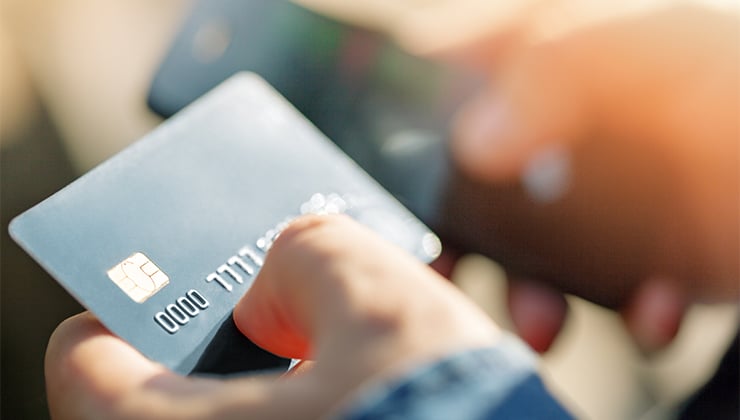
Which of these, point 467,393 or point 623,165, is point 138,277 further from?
point 623,165

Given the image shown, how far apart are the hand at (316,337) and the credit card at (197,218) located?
1.3 inches

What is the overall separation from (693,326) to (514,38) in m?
0.25

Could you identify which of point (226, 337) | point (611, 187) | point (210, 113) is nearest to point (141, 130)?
point (210, 113)

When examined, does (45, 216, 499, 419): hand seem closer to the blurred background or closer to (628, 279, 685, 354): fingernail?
the blurred background

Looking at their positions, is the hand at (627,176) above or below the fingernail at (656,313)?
above

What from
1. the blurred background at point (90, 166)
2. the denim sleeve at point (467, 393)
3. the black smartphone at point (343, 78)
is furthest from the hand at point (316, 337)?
the black smartphone at point (343, 78)

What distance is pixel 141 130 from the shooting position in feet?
1.59

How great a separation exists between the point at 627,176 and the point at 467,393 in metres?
0.35

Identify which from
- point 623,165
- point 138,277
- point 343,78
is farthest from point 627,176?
point 138,277

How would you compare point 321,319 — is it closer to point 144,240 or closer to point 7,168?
point 144,240

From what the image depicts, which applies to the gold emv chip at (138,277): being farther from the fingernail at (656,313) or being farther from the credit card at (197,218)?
the fingernail at (656,313)

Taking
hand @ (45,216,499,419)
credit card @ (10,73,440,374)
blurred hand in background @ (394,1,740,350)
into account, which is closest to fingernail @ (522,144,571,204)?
blurred hand in background @ (394,1,740,350)

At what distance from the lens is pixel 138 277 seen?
0.36 m

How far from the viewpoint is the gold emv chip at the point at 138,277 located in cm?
35
